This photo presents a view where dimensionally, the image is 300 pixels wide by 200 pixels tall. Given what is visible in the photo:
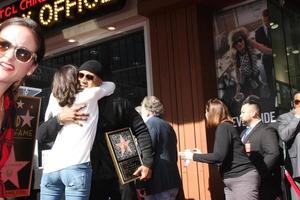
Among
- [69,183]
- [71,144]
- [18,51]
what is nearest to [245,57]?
[71,144]

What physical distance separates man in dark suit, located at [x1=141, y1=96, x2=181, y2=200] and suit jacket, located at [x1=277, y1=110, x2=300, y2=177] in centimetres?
126

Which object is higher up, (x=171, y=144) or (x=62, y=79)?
(x=62, y=79)

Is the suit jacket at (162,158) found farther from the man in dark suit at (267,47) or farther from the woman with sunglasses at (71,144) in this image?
the man in dark suit at (267,47)

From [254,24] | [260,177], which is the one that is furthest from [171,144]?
[254,24]

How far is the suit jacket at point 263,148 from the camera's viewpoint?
4824 mm

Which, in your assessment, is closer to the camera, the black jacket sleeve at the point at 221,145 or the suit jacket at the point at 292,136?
the black jacket sleeve at the point at 221,145

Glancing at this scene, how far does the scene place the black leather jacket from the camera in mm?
3288

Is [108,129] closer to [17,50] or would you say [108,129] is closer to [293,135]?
[17,50]

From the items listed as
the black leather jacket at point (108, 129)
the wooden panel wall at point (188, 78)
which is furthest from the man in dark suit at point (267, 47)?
the black leather jacket at point (108, 129)

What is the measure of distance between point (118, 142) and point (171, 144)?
1.84 m

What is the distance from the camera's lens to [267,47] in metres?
6.33

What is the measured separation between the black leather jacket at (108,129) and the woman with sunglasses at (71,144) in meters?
0.08

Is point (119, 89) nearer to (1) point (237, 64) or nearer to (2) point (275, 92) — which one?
(1) point (237, 64)

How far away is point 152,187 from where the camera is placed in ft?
15.9
